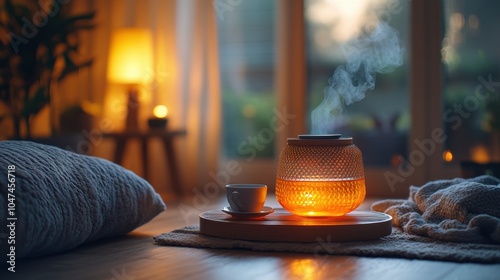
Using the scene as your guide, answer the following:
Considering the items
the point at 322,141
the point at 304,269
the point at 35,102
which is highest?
the point at 35,102

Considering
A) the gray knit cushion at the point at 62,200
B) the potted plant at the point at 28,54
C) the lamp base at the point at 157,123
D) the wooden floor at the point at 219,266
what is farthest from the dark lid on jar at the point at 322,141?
the potted plant at the point at 28,54

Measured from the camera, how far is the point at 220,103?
13.4ft

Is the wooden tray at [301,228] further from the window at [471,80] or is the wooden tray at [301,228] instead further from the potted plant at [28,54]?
the potted plant at [28,54]

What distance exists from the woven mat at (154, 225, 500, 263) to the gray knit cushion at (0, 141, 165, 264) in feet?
0.49

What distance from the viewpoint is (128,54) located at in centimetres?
392

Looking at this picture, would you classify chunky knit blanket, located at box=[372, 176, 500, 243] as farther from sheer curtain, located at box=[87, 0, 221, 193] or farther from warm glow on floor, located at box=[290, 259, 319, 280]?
sheer curtain, located at box=[87, 0, 221, 193]

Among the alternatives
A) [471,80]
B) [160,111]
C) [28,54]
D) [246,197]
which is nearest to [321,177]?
[246,197]

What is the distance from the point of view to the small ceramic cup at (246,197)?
2105 mm

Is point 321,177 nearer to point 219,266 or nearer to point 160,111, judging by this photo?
point 219,266

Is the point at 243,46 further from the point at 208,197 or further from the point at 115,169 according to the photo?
the point at 115,169

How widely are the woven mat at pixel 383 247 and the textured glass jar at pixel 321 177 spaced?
0.36ft

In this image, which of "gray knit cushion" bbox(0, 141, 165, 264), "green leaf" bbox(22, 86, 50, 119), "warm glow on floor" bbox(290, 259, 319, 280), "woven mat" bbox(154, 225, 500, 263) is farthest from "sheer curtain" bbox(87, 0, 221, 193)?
"warm glow on floor" bbox(290, 259, 319, 280)

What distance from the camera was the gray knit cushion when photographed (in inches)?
70.9

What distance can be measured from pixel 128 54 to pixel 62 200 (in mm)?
2059
